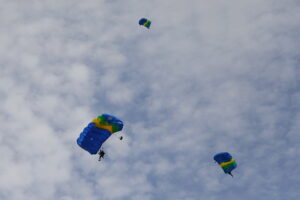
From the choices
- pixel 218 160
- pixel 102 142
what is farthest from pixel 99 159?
pixel 218 160

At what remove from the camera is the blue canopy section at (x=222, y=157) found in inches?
1804

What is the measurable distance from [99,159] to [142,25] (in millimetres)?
22755

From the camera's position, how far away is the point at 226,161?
46656mm

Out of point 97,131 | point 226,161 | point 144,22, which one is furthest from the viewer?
point 144,22

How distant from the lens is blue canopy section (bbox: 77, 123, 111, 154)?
38.2m

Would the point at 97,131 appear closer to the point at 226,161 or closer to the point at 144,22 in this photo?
the point at 226,161

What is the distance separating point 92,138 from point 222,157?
1550 cm

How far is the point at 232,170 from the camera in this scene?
47500mm

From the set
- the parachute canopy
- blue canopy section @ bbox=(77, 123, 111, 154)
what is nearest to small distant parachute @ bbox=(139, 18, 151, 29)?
the parachute canopy

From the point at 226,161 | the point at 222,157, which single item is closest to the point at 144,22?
the point at 222,157

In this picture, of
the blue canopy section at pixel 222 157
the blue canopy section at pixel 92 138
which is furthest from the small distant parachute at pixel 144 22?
the blue canopy section at pixel 92 138

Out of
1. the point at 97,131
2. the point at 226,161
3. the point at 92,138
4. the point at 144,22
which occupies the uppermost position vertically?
the point at 144,22

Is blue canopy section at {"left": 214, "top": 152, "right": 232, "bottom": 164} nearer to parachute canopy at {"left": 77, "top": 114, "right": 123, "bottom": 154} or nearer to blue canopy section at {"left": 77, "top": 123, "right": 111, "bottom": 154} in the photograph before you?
parachute canopy at {"left": 77, "top": 114, "right": 123, "bottom": 154}

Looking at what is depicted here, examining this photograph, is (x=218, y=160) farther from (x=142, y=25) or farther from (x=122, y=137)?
(x=142, y=25)
